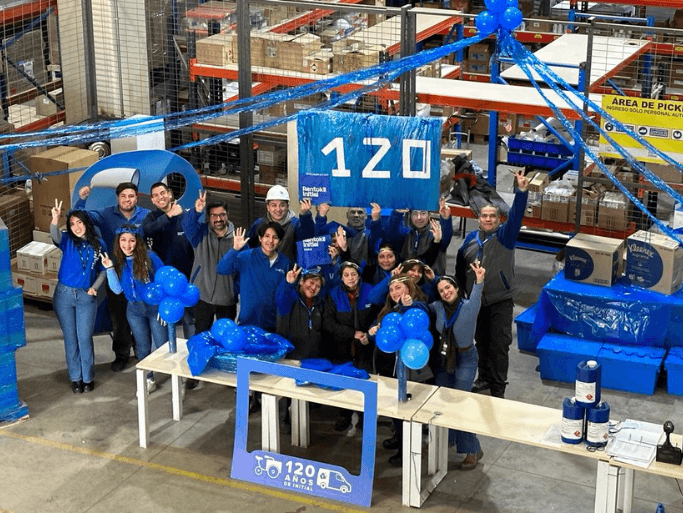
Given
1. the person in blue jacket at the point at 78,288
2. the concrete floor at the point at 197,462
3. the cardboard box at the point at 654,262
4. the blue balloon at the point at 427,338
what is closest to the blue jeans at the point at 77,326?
the person in blue jacket at the point at 78,288

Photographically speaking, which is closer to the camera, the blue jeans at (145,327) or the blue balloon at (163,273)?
the blue balloon at (163,273)

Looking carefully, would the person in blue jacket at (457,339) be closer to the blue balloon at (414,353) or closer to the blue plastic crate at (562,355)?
the blue balloon at (414,353)

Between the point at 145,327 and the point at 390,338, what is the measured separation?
286 centimetres

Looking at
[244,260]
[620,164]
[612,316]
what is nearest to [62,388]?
[244,260]

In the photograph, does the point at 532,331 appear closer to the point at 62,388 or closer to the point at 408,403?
the point at 408,403

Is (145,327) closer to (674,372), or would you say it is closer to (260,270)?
(260,270)

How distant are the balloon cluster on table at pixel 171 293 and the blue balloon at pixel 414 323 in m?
1.83

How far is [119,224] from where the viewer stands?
→ 9.99m

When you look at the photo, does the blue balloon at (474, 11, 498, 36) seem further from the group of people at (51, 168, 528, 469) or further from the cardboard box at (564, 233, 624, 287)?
the cardboard box at (564, 233, 624, 287)

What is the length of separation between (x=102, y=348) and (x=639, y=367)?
5.08 meters

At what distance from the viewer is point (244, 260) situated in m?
9.02

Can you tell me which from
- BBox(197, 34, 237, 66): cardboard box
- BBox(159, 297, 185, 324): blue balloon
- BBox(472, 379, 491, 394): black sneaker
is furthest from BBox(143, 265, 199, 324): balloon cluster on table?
BBox(197, 34, 237, 66): cardboard box

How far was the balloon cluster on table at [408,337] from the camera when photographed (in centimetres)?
774

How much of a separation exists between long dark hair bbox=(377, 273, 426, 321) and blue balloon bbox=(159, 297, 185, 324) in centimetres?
157
